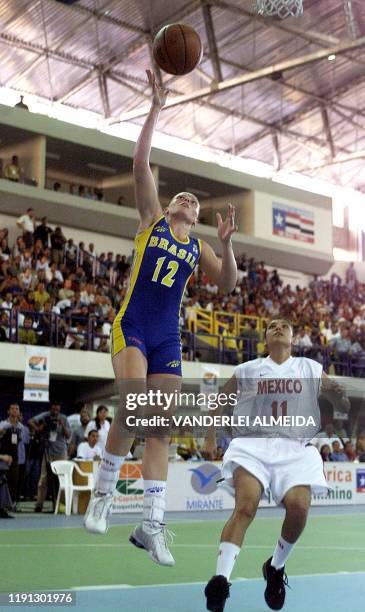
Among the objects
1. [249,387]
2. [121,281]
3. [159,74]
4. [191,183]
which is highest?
[159,74]

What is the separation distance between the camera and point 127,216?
90.1 feet

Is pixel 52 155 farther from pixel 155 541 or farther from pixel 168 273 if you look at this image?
pixel 155 541

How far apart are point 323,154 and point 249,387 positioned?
32179mm

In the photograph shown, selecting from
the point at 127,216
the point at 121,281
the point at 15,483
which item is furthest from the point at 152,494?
the point at 127,216

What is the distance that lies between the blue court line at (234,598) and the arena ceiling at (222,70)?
20.3 metres

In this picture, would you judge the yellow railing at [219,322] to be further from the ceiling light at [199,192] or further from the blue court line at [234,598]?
the blue court line at [234,598]

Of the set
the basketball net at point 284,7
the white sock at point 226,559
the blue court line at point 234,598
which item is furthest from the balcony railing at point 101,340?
the white sock at point 226,559

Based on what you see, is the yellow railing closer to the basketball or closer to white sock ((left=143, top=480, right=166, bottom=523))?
the basketball

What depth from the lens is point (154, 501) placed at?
19.1ft

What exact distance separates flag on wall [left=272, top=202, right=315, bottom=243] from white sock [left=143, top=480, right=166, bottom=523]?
26.7m

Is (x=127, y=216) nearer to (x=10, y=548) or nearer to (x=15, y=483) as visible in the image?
(x=15, y=483)

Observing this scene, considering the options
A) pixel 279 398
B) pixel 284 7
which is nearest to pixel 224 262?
pixel 279 398

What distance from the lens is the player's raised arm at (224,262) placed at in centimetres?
633

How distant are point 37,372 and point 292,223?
56.9 ft
